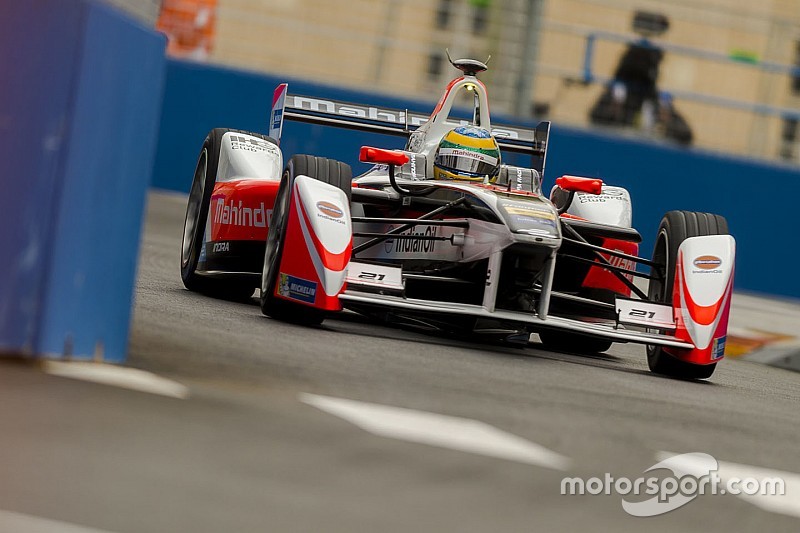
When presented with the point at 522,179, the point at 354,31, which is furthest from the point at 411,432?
the point at 354,31

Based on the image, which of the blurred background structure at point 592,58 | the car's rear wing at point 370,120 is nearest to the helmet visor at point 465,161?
the car's rear wing at point 370,120

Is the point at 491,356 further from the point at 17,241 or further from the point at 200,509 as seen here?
the point at 200,509

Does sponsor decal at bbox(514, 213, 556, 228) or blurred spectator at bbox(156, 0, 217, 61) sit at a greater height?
blurred spectator at bbox(156, 0, 217, 61)

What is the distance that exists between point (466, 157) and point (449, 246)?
0.90 metres

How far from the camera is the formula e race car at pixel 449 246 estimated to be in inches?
255

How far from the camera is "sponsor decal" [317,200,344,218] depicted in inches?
253

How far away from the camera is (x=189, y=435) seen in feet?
11.7

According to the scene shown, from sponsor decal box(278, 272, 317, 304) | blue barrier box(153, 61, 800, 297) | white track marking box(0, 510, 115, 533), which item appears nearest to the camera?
white track marking box(0, 510, 115, 533)

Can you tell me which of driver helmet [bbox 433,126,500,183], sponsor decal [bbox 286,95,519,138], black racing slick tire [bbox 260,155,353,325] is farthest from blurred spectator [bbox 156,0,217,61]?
black racing slick tire [bbox 260,155,353,325]

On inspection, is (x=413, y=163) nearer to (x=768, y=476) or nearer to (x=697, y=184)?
(x=768, y=476)

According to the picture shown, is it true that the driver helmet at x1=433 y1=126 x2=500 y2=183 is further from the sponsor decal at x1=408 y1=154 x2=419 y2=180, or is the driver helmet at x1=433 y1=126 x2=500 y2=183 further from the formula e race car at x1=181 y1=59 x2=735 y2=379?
the sponsor decal at x1=408 y1=154 x2=419 y2=180

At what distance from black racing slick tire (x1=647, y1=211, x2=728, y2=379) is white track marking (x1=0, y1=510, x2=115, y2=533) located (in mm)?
4668

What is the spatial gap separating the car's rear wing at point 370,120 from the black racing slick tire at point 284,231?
1.77 meters

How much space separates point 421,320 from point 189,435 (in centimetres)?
394
